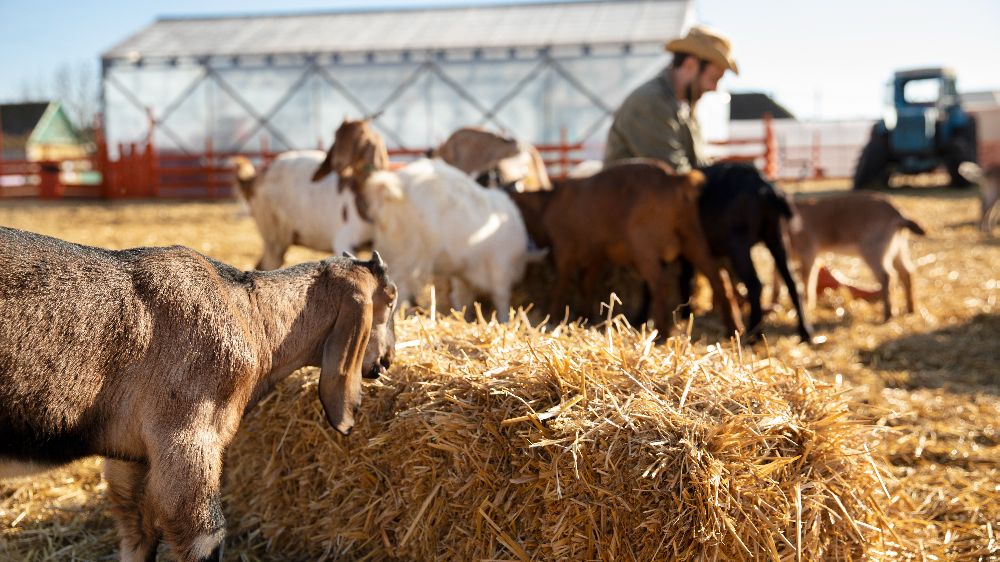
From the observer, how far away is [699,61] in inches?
307

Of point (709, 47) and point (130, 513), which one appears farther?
point (709, 47)

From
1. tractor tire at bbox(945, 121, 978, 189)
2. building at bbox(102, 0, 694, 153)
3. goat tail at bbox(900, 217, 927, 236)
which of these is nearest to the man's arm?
goat tail at bbox(900, 217, 927, 236)

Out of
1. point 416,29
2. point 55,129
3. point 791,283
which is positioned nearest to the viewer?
point 791,283

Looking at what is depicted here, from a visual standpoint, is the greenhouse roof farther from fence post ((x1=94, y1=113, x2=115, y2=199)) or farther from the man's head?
the man's head

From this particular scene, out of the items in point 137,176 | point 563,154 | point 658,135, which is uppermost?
point 658,135

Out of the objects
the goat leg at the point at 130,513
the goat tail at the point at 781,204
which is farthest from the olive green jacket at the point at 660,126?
the goat leg at the point at 130,513

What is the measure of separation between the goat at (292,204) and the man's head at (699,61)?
10.2 feet

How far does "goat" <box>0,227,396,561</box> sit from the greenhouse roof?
21.5 meters

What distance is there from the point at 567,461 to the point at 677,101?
5.44 m

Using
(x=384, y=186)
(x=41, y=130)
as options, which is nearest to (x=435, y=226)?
(x=384, y=186)

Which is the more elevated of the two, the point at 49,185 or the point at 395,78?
the point at 395,78

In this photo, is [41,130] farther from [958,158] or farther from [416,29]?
[958,158]

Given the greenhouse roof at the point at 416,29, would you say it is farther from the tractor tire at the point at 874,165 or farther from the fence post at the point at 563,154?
the tractor tire at the point at 874,165

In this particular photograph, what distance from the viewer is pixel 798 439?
335 centimetres
